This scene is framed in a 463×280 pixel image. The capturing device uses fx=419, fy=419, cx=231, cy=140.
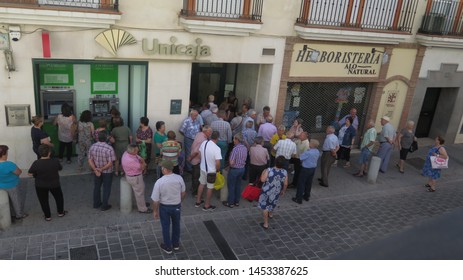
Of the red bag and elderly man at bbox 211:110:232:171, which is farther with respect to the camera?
elderly man at bbox 211:110:232:171

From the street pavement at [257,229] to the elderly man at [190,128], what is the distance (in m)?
0.88

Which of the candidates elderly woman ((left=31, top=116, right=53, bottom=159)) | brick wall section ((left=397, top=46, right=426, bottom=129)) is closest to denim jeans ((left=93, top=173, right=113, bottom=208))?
elderly woman ((left=31, top=116, right=53, bottom=159))

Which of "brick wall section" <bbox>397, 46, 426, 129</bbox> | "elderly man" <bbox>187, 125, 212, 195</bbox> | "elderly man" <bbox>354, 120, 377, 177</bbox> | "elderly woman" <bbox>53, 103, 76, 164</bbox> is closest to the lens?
"elderly man" <bbox>187, 125, 212, 195</bbox>

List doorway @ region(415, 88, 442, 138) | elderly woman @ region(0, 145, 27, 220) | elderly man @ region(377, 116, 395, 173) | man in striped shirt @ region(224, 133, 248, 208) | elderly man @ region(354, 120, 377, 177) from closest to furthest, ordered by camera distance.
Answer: elderly woman @ region(0, 145, 27, 220) → man in striped shirt @ region(224, 133, 248, 208) → elderly man @ region(354, 120, 377, 177) → elderly man @ region(377, 116, 395, 173) → doorway @ region(415, 88, 442, 138)

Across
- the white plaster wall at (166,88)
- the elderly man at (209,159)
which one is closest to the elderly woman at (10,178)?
the elderly man at (209,159)

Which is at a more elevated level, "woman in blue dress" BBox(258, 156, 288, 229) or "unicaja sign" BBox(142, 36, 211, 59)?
"unicaja sign" BBox(142, 36, 211, 59)

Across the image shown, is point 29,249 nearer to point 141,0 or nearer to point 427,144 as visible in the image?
point 141,0

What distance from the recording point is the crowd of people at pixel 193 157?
7492mm

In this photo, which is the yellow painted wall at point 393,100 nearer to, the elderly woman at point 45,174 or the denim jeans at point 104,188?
the denim jeans at point 104,188

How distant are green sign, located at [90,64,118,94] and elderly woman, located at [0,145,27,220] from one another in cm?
347

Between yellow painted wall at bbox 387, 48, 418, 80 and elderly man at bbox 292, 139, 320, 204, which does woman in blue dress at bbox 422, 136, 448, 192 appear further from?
elderly man at bbox 292, 139, 320, 204

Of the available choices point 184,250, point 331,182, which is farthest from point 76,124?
point 331,182

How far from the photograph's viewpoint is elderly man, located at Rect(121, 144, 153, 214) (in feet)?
26.2

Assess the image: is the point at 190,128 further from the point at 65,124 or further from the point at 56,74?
the point at 56,74
